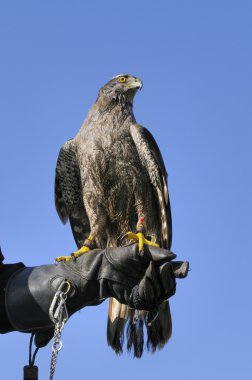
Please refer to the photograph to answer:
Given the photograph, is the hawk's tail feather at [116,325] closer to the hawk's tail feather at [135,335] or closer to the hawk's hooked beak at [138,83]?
the hawk's tail feather at [135,335]

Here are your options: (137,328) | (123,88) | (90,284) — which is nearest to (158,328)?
(137,328)

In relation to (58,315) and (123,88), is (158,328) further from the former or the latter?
(58,315)

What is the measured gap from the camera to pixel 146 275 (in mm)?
4398

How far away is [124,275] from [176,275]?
0.34 metres

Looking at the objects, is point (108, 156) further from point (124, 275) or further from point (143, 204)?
point (124, 275)

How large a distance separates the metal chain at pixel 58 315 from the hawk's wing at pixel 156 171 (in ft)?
13.3

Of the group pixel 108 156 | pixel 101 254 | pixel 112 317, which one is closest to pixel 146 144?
pixel 108 156

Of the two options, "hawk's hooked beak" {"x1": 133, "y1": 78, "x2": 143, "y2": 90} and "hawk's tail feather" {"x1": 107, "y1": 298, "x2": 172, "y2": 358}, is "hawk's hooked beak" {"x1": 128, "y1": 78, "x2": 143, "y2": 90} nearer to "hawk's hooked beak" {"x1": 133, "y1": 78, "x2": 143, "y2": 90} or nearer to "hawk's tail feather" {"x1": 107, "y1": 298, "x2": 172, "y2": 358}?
"hawk's hooked beak" {"x1": 133, "y1": 78, "x2": 143, "y2": 90}

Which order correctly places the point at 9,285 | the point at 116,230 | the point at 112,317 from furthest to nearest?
1. the point at 116,230
2. the point at 112,317
3. the point at 9,285

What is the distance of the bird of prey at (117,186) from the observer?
8500 millimetres

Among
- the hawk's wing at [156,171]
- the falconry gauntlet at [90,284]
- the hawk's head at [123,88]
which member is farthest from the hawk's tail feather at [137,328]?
the falconry gauntlet at [90,284]

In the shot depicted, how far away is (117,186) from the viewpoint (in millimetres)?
8719

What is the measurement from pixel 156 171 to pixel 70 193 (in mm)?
1137

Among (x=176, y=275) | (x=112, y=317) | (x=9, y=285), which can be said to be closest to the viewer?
(x=176, y=275)
